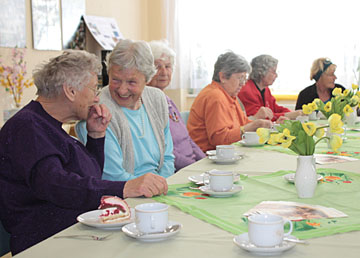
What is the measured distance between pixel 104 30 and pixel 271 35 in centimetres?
201

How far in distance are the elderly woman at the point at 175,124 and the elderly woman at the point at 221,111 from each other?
0.65 ft

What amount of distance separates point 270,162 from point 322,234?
3.22 ft

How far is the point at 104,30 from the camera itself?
4.78 m

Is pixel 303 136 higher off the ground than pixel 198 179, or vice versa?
pixel 303 136

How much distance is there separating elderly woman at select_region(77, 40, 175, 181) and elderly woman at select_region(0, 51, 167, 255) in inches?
9.7

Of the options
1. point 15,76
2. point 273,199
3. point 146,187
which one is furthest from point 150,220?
point 15,76

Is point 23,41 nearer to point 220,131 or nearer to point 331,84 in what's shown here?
point 220,131

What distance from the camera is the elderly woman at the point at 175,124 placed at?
270cm

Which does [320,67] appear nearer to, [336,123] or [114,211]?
[336,123]

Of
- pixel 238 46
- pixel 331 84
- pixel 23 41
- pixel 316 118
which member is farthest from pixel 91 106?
pixel 238 46

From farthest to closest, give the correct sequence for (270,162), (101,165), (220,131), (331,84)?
(331,84)
(220,131)
(270,162)
(101,165)

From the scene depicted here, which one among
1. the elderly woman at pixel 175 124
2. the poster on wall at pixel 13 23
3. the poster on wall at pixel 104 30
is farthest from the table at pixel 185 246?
the poster on wall at pixel 104 30

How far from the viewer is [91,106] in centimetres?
190

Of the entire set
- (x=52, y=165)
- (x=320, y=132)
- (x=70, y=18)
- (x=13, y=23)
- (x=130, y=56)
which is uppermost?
(x=70, y=18)
